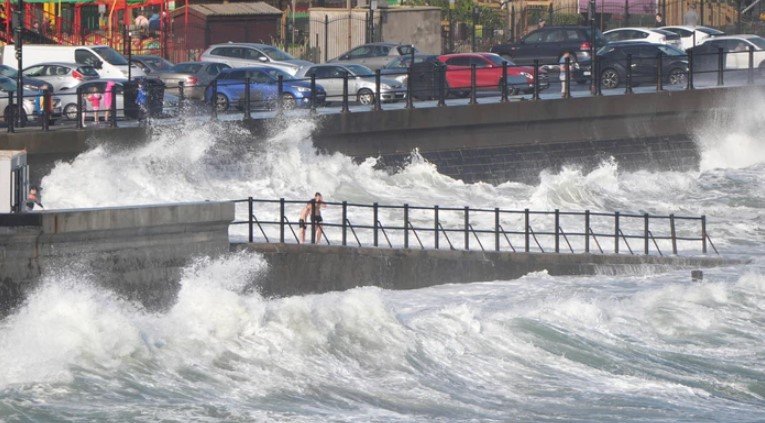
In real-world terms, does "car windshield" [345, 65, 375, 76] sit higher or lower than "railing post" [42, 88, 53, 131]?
higher

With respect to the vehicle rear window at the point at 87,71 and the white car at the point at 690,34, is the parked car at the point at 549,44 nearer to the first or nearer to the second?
the white car at the point at 690,34

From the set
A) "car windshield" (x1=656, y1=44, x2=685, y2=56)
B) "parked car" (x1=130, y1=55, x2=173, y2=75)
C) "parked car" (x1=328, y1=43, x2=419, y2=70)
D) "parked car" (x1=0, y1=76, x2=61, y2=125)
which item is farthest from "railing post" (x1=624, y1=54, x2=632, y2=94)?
"parked car" (x1=130, y1=55, x2=173, y2=75)

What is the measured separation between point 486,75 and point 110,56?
1144 centimetres

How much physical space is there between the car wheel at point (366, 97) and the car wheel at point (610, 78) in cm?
618

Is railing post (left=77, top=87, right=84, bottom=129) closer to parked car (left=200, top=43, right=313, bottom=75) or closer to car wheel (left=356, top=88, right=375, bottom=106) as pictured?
car wheel (left=356, top=88, right=375, bottom=106)

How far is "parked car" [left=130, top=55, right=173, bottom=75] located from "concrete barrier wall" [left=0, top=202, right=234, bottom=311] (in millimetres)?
22330

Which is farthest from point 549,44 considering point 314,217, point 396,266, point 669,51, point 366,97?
point 396,266

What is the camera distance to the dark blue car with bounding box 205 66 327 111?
1345 inches

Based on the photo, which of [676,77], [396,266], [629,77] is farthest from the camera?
[676,77]

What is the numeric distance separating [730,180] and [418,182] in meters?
8.41

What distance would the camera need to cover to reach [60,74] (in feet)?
129

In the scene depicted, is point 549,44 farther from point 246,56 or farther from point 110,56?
point 110,56

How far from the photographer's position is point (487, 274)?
941 inches

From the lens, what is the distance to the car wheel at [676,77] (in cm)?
3912
